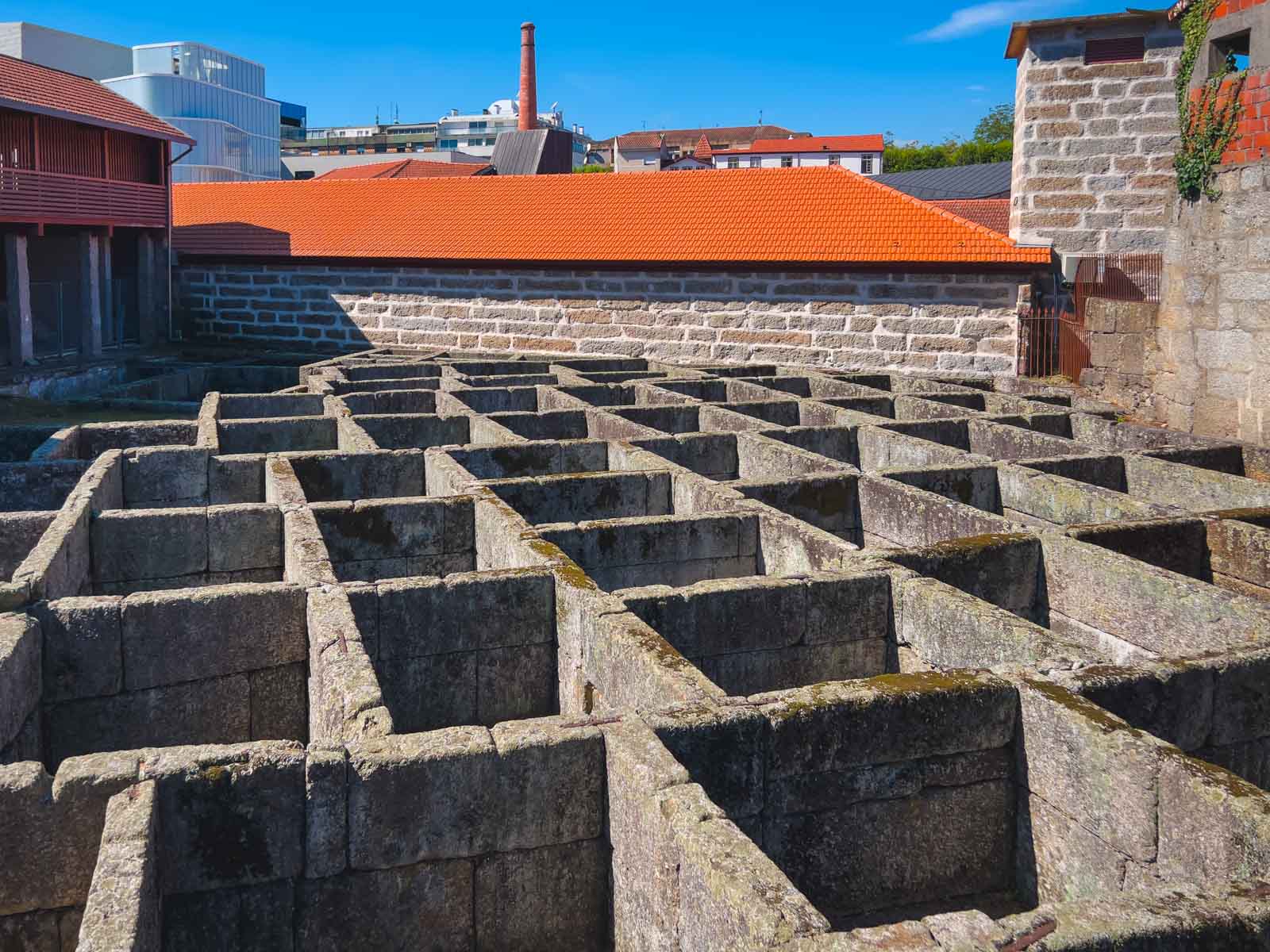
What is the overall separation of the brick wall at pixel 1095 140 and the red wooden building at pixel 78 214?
1408cm

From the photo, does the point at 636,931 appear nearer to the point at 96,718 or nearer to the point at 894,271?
the point at 96,718

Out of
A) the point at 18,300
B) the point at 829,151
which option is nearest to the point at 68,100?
the point at 18,300

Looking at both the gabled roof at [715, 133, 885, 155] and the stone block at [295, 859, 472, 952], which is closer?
the stone block at [295, 859, 472, 952]

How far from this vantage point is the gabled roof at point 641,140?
74.6 metres

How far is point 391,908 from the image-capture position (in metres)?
4.28

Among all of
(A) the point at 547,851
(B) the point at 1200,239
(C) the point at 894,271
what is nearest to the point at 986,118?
(C) the point at 894,271

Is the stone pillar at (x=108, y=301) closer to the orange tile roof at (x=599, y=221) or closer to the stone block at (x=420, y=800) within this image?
the orange tile roof at (x=599, y=221)

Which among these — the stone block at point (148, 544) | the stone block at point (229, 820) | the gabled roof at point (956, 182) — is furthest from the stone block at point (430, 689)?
the gabled roof at point (956, 182)

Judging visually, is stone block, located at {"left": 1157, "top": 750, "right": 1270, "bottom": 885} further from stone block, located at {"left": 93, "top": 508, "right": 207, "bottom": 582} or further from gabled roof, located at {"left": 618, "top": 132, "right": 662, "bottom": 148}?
gabled roof, located at {"left": 618, "top": 132, "right": 662, "bottom": 148}

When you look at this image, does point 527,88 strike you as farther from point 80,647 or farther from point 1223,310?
point 80,647

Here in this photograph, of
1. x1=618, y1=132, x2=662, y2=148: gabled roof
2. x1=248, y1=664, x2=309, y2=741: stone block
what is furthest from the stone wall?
x1=618, y1=132, x2=662, y2=148: gabled roof

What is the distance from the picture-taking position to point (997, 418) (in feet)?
38.3

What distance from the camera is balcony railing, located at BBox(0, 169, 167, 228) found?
55.9 ft

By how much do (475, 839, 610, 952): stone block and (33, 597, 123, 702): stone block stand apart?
2.58 metres
